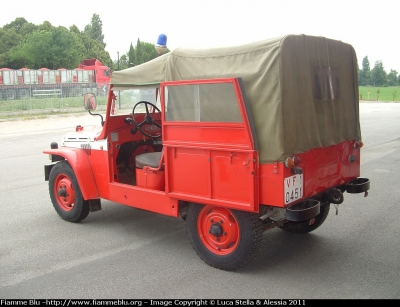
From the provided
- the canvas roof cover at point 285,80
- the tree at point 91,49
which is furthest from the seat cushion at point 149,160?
the tree at point 91,49

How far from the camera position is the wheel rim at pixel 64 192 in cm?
628

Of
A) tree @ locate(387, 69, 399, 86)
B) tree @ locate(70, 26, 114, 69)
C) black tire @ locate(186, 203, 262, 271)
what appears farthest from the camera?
tree @ locate(387, 69, 399, 86)

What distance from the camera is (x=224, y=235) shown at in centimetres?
459

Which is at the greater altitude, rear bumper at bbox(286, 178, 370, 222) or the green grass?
the green grass

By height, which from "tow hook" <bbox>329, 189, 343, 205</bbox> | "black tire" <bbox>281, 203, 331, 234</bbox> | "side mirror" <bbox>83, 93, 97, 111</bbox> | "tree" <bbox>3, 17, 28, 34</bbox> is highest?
"tree" <bbox>3, 17, 28, 34</bbox>

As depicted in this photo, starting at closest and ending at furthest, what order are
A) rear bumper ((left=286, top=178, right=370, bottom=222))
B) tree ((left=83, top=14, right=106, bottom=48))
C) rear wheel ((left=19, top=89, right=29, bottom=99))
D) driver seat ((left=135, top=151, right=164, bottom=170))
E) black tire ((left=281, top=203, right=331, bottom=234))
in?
rear bumper ((left=286, top=178, right=370, bottom=222))
driver seat ((left=135, top=151, right=164, bottom=170))
black tire ((left=281, top=203, right=331, bottom=234))
rear wheel ((left=19, top=89, right=29, bottom=99))
tree ((left=83, top=14, right=106, bottom=48))

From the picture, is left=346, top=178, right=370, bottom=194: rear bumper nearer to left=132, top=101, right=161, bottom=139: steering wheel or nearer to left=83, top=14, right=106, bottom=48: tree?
left=132, top=101, right=161, bottom=139: steering wheel

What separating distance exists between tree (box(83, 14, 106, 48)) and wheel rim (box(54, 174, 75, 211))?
95.2m

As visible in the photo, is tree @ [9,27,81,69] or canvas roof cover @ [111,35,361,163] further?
tree @ [9,27,81,69]

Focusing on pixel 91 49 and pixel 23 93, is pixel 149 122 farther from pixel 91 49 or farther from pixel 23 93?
pixel 91 49

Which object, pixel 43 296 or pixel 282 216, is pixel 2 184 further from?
pixel 282 216

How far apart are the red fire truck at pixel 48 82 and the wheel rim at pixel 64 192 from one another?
80.5 ft

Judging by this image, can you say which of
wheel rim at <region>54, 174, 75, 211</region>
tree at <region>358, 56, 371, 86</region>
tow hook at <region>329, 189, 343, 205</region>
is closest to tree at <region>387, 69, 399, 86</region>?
tree at <region>358, 56, 371, 86</region>

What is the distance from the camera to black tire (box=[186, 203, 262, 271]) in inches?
172
